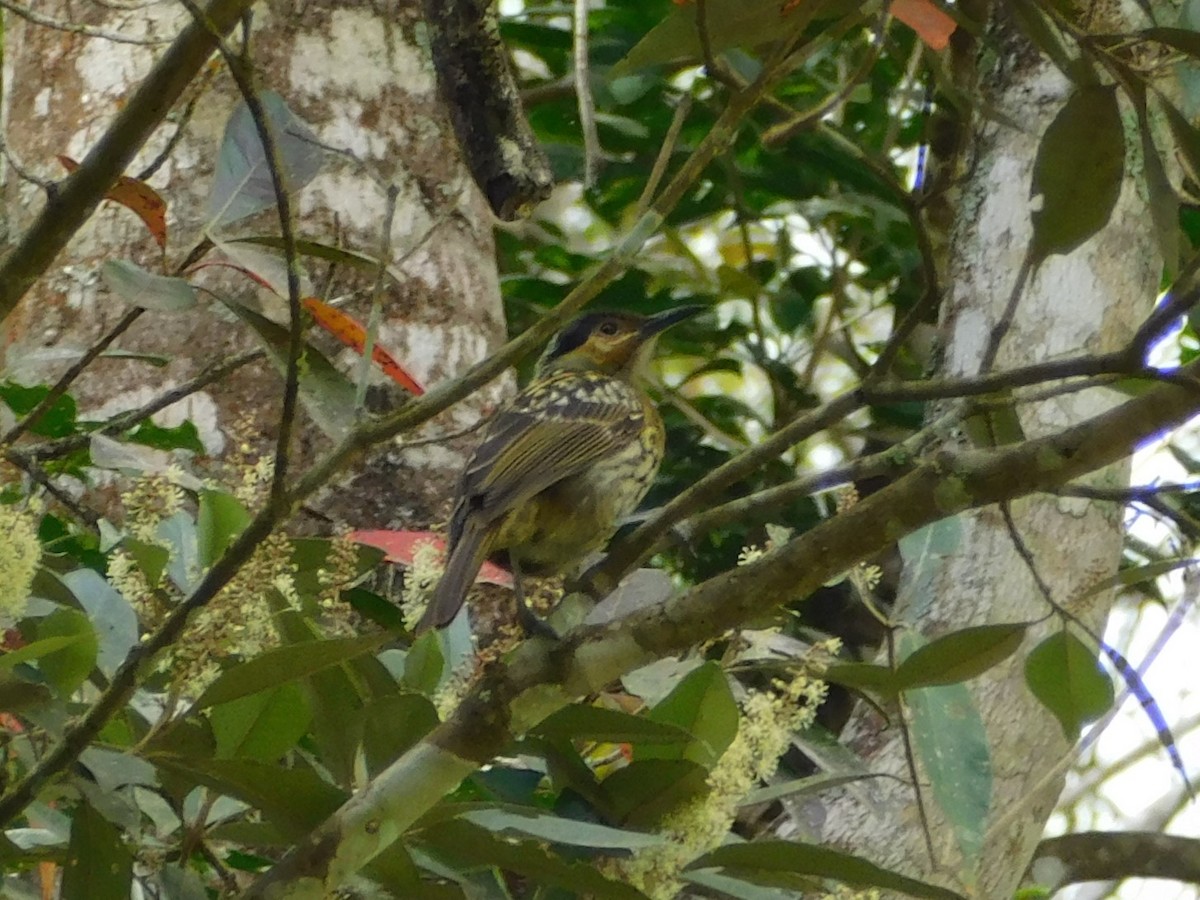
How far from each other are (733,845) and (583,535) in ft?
4.35

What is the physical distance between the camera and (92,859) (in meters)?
1.72

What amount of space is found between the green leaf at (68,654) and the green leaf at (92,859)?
137 mm

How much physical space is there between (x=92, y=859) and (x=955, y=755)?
103 centimetres

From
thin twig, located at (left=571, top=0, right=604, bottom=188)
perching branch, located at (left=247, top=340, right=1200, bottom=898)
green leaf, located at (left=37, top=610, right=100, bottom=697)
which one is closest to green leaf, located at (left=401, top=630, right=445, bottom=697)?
perching branch, located at (left=247, top=340, right=1200, bottom=898)

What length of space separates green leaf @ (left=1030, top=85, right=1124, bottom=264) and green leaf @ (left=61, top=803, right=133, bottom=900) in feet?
3.95

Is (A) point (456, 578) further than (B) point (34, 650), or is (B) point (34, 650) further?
(A) point (456, 578)

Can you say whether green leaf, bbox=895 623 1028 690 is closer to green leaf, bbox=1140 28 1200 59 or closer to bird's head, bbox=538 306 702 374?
green leaf, bbox=1140 28 1200 59

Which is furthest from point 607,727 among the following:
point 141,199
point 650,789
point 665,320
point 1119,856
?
point 665,320

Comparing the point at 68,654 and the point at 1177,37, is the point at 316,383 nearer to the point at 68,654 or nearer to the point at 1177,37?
the point at 68,654

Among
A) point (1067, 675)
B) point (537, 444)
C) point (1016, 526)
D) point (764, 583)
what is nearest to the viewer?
point (764, 583)

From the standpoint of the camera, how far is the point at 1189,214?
3834mm

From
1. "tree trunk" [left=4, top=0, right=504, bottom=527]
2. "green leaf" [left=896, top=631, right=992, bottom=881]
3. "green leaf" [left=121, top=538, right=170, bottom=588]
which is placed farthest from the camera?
"tree trunk" [left=4, top=0, right=504, bottom=527]

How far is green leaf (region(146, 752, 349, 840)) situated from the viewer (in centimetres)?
173

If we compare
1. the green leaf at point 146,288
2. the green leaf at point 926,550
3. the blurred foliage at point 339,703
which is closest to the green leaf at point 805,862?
the blurred foliage at point 339,703
